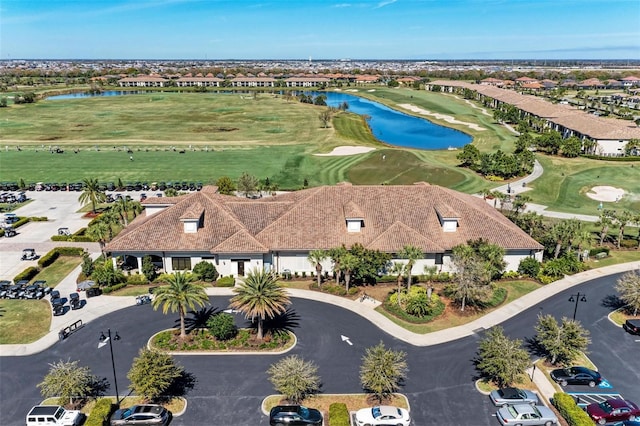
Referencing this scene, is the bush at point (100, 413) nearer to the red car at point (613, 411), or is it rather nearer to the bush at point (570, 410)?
the bush at point (570, 410)

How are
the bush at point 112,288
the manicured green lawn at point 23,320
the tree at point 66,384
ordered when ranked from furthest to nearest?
the bush at point 112,288, the manicured green lawn at point 23,320, the tree at point 66,384

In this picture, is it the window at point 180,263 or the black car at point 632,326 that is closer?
the black car at point 632,326

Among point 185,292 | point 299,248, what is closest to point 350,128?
point 299,248

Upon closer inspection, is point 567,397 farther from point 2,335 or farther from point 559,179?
point 559,179

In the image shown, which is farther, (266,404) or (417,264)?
(417,264)

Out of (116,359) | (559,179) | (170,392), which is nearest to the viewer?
(170,392)

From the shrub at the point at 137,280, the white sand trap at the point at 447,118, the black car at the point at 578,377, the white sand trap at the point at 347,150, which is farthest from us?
the white sand trap at the point at 447,118

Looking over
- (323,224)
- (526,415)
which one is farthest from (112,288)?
(526,415)

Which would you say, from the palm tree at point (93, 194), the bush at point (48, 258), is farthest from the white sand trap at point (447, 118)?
the bush at point (48, 258)
